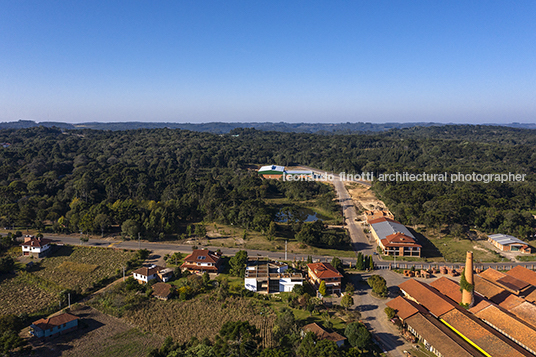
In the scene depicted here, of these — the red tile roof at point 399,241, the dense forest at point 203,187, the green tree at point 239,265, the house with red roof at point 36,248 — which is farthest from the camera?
the dense forest at point 203,187

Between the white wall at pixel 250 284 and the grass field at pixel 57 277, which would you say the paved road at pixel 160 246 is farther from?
the white wall at pixel 250 284

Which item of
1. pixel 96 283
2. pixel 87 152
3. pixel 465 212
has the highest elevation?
pixel 87 152

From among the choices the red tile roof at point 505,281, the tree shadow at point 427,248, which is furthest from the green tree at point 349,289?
the tree shadow at point 427,248

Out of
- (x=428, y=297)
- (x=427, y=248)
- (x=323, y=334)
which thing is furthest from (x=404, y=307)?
(x=427, y=248)

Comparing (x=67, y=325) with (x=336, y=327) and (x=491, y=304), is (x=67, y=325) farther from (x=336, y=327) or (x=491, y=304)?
(x=491, y=304)

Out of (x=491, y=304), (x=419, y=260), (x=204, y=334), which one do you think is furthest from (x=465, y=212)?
(x=204, y=334)

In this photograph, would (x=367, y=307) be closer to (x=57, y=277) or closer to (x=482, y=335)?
(x=482, y=335)
